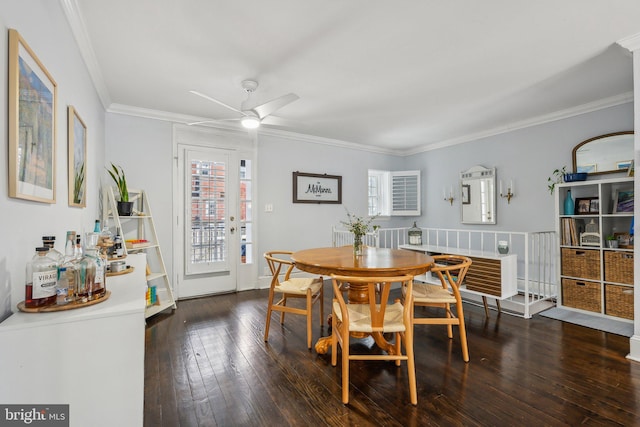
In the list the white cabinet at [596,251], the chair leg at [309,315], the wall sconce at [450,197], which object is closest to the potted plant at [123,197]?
the chair leg at [309,315]

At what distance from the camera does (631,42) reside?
2314mm

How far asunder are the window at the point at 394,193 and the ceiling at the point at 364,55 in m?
1.95

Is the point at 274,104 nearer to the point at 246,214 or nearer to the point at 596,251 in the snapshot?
the point at 246,214

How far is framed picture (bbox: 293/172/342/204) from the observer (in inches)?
196

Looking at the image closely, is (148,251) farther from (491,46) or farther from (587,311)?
(587,311)

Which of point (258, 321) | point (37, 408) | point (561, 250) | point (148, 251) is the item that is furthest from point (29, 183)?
point (561, 250)

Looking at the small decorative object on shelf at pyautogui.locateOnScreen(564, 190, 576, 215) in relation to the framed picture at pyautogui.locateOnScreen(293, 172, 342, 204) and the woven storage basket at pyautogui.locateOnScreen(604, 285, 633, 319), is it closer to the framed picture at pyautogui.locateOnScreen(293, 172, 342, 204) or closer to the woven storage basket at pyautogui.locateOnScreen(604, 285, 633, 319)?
the woven storage basket at pyautogui.locateOnScreen(604, 285, 633, 319)

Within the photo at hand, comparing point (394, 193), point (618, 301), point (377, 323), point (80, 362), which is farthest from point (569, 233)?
point (80, 362)

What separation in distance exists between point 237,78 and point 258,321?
245 cm

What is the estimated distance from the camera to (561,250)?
357cm

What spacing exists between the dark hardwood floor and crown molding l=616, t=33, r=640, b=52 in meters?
2.38

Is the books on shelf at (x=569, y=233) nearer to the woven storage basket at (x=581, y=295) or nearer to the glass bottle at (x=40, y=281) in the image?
the woven storage basket at (x=581, y=295)

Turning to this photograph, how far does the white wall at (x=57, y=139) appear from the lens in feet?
3.85

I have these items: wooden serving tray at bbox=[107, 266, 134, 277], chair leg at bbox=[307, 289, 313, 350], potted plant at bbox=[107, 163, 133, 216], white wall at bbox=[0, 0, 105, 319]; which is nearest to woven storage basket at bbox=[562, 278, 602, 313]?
chair leg at bbox=[307, 289, 313, 350]
